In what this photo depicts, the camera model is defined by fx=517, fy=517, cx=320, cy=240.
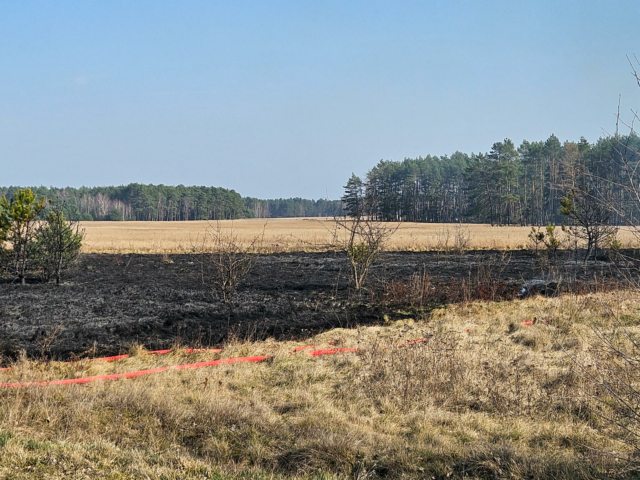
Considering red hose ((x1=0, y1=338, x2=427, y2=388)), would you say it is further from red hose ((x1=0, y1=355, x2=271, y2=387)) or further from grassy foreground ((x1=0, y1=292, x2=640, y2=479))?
grassy foreground ((x1=0, y1=292, x2=640, y2=479))

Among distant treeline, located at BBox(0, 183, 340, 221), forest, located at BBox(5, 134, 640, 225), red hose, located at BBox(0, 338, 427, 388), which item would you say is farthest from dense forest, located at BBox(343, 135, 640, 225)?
red hose, located at BBox(0, 338, 427, 388)

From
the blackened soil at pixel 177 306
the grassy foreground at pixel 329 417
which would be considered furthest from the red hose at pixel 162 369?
the blackened soil at pixel 177 306

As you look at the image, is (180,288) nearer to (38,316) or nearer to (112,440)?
(38,316)

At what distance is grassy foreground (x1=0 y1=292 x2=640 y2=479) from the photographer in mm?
4312

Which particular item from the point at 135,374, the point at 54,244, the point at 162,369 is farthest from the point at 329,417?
the point at 54,244

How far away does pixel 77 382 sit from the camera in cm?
675

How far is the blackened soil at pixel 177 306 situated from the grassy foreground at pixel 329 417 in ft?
5.38

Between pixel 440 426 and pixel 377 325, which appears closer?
pixel 440 426

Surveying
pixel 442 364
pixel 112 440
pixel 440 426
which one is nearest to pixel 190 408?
pixel 112 440

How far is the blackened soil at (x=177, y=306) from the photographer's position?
9.78 metres

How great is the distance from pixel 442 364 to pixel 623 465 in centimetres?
323

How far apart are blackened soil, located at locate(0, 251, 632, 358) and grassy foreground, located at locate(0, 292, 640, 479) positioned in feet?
5.38

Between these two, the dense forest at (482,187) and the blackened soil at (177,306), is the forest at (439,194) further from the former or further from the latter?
the blackened soil at (177,306)

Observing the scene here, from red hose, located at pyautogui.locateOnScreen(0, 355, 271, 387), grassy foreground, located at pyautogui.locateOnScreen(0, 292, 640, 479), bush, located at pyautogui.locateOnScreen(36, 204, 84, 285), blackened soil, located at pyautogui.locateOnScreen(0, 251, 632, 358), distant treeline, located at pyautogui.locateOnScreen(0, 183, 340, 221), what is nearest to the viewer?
grassy foreground, located at pyautogui.locateOnScreen(0, 292, 640, 479)
